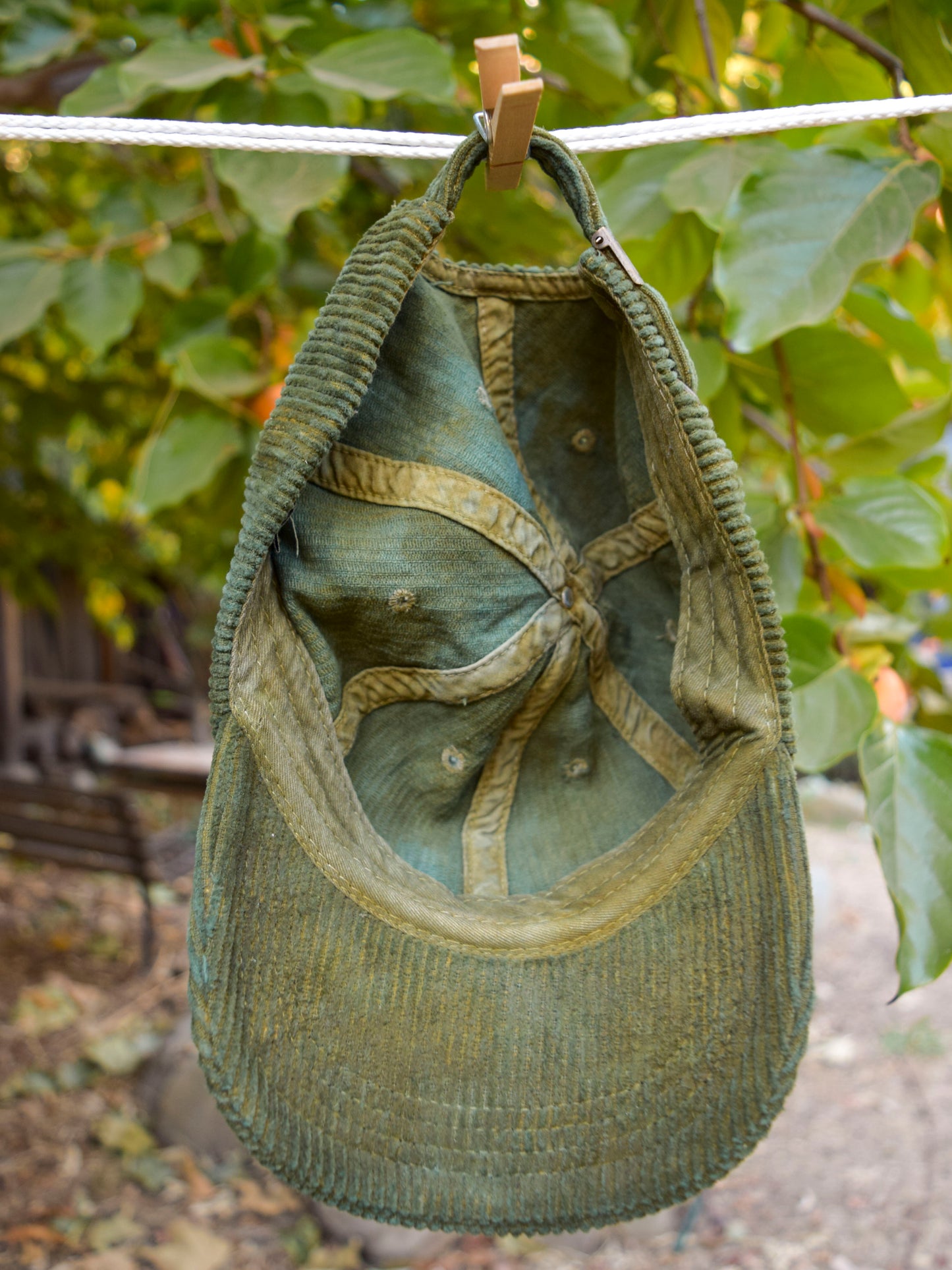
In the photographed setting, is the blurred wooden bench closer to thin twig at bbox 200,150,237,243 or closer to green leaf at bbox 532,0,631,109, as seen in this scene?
thin twig at bbox 200,150,237,243

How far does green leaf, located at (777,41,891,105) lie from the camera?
0.72 meters

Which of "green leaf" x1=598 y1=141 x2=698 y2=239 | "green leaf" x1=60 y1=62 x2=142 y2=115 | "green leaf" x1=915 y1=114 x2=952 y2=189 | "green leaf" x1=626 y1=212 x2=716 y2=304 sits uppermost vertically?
"green leaf" x1=60 y1=62 x2=142 y2=115

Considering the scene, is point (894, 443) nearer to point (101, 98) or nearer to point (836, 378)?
point (836, 378)

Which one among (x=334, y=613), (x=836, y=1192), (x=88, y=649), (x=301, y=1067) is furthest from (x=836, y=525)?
(x=88, y=649)

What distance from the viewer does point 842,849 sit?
10.4 ft

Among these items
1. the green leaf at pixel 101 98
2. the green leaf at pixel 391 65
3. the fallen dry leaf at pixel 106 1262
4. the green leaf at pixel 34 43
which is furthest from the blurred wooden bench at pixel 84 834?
the green leaf at pixel 391 65

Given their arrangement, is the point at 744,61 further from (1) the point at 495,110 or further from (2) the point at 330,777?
(2) the point at 330,777

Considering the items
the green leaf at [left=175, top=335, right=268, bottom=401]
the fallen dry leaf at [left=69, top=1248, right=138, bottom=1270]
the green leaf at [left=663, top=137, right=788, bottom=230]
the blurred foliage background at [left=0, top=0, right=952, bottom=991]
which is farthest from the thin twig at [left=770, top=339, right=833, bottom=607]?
the fallen dry leaf at [left=69, top=1248, right=138, bottom=1270]

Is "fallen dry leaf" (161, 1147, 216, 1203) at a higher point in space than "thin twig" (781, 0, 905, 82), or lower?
lower

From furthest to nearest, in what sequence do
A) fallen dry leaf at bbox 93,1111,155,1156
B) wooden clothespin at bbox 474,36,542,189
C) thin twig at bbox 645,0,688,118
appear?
fallen dry leaf at bbox 93,1111,155,1156 → thin twig at bbox 645,0,688,118 → wooden clothespin at bbox 474,36,542,189

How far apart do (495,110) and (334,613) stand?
25 centimetres

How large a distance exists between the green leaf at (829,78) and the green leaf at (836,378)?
0.76 feet

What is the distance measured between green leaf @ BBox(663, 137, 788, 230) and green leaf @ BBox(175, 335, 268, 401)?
1.33 feet

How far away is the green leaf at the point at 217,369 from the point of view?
0.77 m
